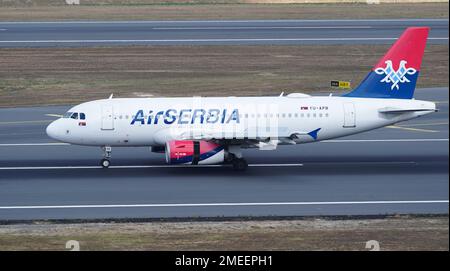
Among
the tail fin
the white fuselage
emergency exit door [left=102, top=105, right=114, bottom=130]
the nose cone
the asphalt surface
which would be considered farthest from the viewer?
the asphalt surface

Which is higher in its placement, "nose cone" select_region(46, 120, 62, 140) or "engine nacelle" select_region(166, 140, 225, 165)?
"nose cone" select_region(46, 120, 62, 140)

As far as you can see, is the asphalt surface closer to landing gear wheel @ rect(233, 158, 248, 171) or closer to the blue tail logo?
the blue tail logo

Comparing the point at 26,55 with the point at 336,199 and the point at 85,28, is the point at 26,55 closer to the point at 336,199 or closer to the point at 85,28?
the point at 85,28

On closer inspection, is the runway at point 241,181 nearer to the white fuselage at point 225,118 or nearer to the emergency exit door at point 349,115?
the white fuselage at point 225,118

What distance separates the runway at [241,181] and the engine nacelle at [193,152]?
2.67ft

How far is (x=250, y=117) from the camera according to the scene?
4172 centimetres

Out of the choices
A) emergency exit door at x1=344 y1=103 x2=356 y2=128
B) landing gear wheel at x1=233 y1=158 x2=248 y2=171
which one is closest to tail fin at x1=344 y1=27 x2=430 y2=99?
emergency exit door at x1=344 y1=103 x2=356 y2=128

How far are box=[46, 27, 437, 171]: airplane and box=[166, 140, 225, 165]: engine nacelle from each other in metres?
0.11

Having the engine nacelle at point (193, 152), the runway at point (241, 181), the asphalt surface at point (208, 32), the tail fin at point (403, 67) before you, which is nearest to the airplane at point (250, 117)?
the tail fin at point (403, 67)

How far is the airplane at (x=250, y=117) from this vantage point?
4141 cm

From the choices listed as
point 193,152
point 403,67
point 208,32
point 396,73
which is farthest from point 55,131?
point 208,32

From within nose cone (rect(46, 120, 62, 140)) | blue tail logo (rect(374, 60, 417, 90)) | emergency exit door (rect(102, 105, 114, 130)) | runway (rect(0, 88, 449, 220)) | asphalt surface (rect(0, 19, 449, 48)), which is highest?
asphalt surface (rect(0, 19, 449, 48))

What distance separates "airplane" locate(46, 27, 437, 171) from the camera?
136 feet

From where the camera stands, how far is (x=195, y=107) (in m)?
41.8
